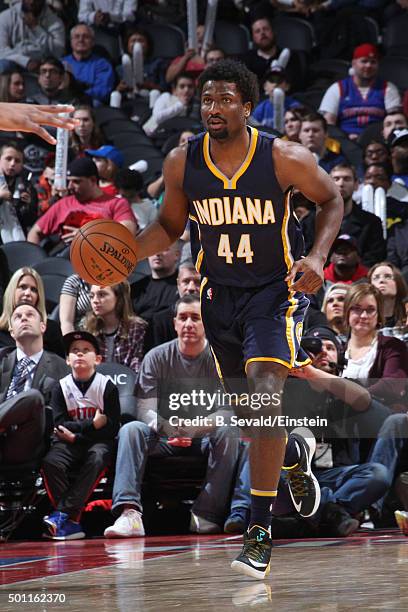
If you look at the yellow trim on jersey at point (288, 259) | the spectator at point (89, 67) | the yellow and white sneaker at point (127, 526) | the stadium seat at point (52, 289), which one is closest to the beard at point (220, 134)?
the yellow trim on jersey at point (288, 259)

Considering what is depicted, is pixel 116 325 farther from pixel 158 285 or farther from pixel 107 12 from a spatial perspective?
pixel 107 12

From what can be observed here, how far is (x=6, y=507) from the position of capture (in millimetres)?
6066

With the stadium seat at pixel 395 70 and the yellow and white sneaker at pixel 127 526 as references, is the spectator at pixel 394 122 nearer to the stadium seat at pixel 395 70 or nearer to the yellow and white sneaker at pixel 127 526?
the stadium seat at pixel 395 70

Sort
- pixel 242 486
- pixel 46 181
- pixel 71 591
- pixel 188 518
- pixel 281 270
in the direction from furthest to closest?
pixel 46 181 < pixel 188 518 < pixel 242 486 < pixel 281 270 < pixel 71 591

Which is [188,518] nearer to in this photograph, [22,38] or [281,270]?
[281,270]

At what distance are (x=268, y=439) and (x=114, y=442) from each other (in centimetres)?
237

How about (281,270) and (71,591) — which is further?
(281,270)

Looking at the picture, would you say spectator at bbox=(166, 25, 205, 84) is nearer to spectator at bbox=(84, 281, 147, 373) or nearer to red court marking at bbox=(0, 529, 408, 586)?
spectator at bbox=(84, 281, 147, 373)

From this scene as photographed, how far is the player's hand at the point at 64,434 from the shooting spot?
627cm

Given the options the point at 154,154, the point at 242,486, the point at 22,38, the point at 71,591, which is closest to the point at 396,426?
the point at 242,486

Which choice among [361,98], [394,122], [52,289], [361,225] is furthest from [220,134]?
[361,98]

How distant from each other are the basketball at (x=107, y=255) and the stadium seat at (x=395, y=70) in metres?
7.80

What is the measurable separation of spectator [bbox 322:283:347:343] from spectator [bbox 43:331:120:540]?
1586mm

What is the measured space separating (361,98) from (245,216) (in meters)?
7.24
